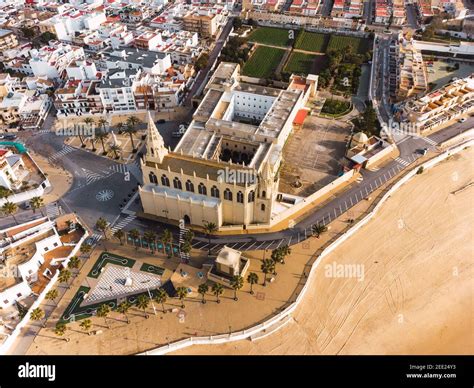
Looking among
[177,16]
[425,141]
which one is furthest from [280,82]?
[177,16]

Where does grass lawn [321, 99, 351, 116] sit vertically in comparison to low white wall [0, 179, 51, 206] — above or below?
above

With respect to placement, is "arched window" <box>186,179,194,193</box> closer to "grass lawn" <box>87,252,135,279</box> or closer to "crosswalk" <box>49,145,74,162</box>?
"grass lawn" <box>87,252,135,279</box>

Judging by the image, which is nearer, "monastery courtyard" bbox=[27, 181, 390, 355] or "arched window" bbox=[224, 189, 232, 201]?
"monastery courtyard" bbox=[27, 181, 390, 355]

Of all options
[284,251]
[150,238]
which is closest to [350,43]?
[284,251]

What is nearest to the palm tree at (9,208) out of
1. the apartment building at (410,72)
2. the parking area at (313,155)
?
the parking area at (313,155)

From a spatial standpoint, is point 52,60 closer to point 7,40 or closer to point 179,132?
point 7,40

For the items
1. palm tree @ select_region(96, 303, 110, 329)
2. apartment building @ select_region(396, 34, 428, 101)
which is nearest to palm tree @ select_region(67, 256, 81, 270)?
palm tree @ select_region(96, 303, 110, 329)

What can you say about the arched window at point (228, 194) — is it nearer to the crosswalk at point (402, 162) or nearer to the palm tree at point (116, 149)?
the palm tree at point (116, 149)
